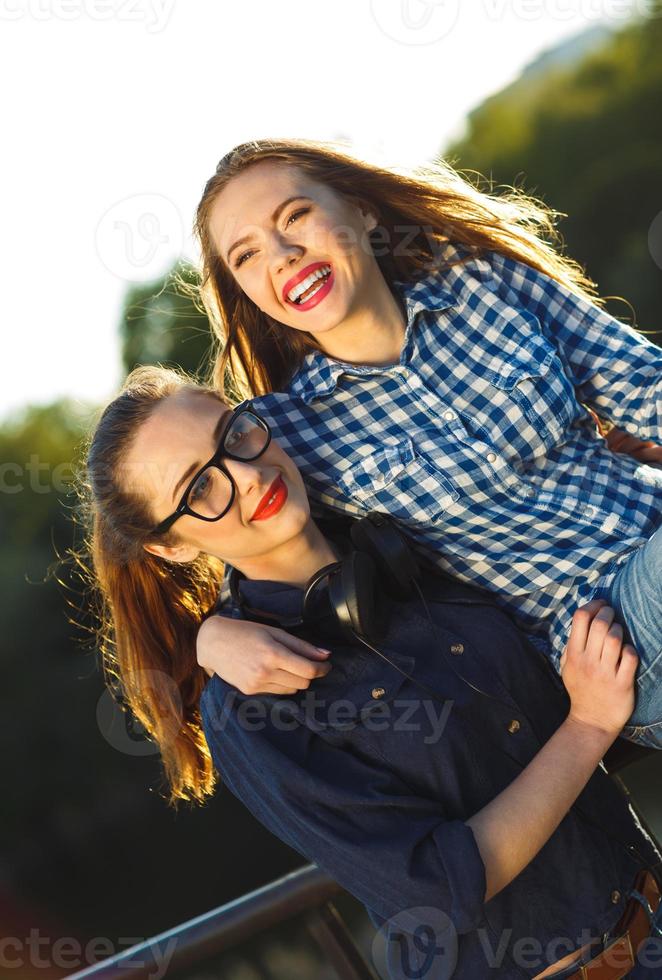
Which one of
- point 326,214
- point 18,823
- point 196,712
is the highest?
point 326,214

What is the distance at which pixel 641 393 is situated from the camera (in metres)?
2.16

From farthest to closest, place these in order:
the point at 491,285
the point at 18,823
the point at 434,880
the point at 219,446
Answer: the point at 18,823, the point at 491,285, the point at 219,446, the point at 434,880

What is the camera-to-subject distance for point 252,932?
88.3 inches

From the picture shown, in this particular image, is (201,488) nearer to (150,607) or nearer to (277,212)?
(150,607)

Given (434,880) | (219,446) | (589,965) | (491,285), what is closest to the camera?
(434,880)

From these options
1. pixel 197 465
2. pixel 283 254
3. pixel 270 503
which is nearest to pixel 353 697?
pixel 270 503

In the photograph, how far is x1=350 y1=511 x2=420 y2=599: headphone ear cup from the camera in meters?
1.84

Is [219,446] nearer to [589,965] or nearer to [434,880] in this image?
[434,880]

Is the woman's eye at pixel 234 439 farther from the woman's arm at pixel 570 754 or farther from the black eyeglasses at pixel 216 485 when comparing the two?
the woman's arm at pixel 570 754

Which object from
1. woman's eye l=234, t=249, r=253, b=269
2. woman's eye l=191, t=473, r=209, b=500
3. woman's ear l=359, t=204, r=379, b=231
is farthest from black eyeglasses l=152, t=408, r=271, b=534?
woman's ear l=359, t=204, r=379, b=231

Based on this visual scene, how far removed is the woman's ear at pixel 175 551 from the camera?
1.95 metres

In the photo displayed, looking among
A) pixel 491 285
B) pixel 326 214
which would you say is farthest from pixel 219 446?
pixel 491 285

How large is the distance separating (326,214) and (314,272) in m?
0.14

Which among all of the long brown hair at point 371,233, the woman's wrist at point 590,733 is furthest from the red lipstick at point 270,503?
the woman's wrist at point 590,733
